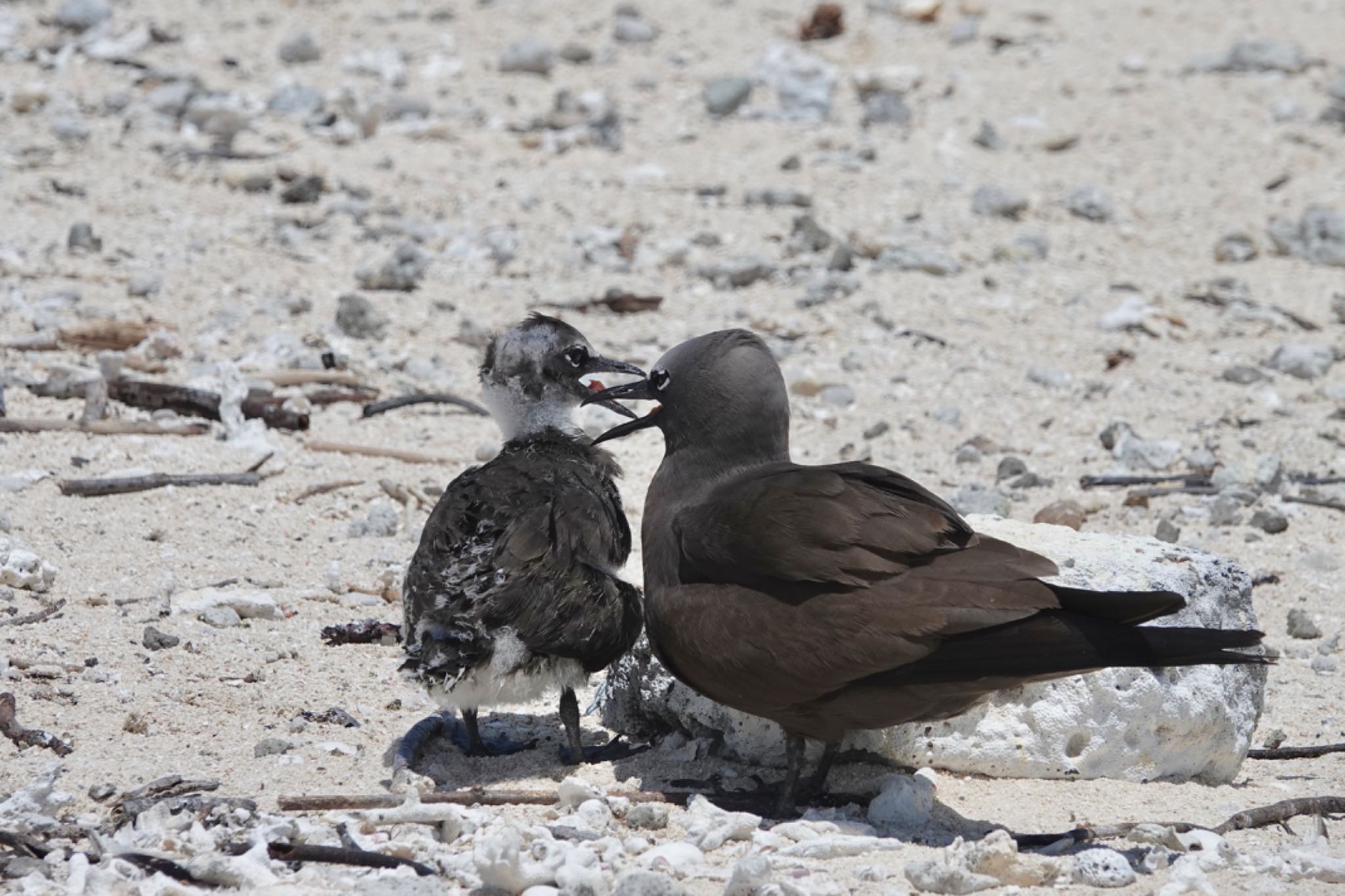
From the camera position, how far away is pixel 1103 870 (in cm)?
424

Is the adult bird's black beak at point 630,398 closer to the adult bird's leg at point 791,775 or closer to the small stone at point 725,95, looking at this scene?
the adult bird's leg at point 791,775

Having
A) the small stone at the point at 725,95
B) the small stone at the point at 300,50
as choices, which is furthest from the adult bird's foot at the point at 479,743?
the small stone at the point at 300,50

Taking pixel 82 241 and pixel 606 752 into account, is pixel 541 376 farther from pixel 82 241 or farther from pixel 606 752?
pixel 82 241

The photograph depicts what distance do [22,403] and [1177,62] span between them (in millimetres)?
9601

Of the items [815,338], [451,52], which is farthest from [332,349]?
[451,52]

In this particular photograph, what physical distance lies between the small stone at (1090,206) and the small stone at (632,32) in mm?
3946

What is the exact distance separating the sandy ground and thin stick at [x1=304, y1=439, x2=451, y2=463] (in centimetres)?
6

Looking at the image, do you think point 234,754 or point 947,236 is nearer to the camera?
point 234,754

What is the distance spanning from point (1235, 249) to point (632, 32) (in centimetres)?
517

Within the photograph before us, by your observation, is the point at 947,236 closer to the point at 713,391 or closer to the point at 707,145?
the point at 707,145

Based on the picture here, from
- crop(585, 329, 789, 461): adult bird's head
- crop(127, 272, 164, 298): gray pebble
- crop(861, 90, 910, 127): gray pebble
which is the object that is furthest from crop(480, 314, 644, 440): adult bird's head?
crop(861, 90, 910, 127): gray pebble

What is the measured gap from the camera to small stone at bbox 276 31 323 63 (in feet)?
42.5

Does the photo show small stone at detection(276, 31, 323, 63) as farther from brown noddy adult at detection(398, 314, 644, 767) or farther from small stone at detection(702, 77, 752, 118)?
brown noddy adult at detection(398, 314, 644, 767)

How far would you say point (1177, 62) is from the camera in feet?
44.3
